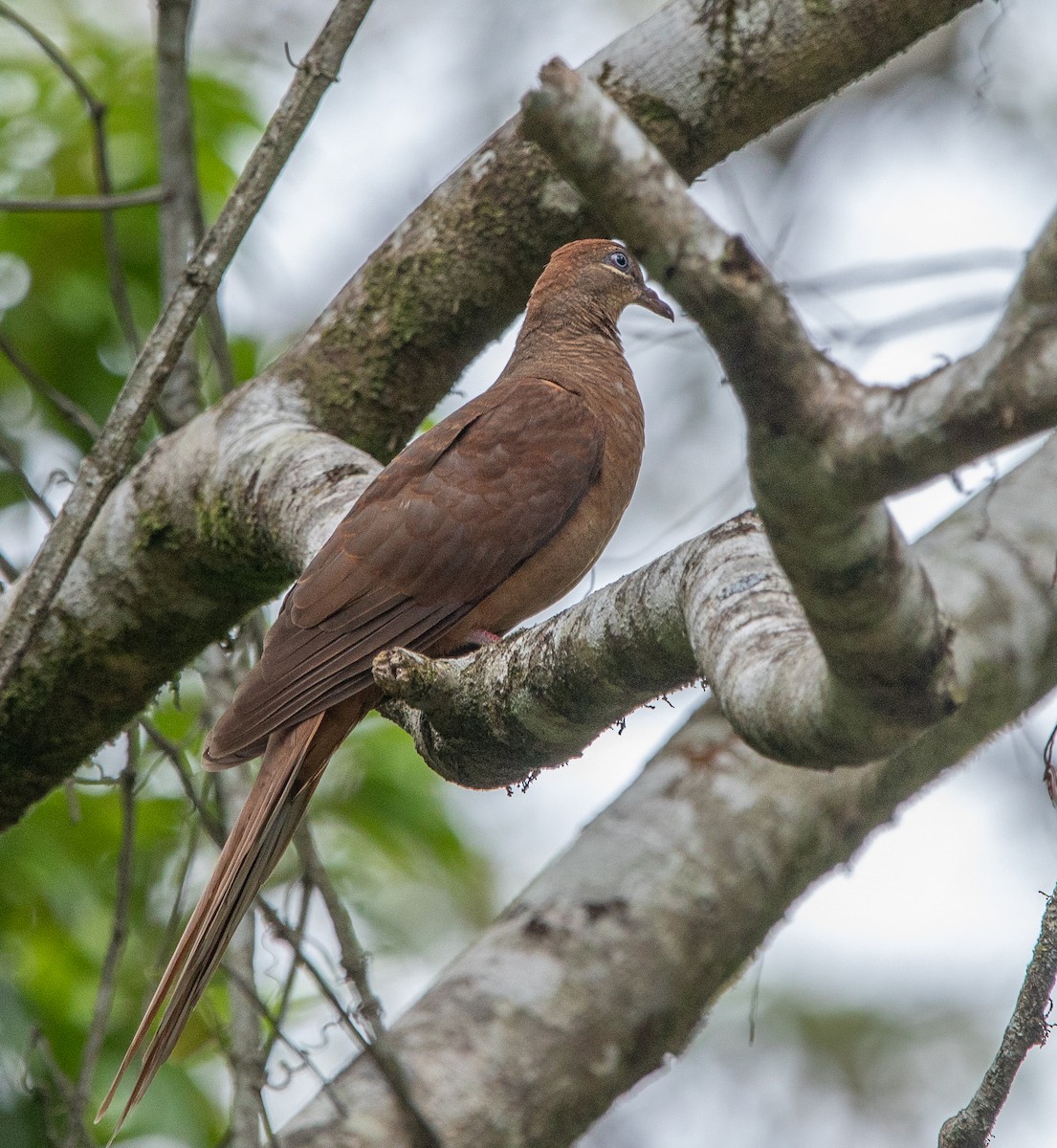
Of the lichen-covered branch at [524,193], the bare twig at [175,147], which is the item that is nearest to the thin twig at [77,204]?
the bare twig at [175,147]

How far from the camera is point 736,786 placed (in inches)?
139

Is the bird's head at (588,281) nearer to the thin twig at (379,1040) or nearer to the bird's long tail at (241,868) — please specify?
the bird's long tail at (241,868)

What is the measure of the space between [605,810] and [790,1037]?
466 centimetres

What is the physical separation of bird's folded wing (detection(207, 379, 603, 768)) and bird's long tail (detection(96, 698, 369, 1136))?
0.32 feet

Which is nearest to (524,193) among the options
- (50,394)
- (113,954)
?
(50,394)

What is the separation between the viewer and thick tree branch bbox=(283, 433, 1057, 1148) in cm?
280

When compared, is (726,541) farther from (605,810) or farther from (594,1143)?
(594,1143)

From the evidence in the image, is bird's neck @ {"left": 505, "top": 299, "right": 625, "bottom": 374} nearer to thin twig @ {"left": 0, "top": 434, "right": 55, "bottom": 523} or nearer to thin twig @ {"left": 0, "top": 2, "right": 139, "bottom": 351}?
thin twig @ {"left": 0, "top": 2, "right": 139, "bottom": 351}

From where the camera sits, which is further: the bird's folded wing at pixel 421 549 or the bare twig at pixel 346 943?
the bird's folded wing at pixel 421 549

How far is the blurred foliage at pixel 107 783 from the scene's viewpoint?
3.85 meters

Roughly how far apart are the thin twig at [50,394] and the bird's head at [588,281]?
1511 mm

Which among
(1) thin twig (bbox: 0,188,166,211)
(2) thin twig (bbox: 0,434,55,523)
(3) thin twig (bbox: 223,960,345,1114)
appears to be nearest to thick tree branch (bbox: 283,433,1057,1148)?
(3) thin twig (bbox: 223,960,345,1114)

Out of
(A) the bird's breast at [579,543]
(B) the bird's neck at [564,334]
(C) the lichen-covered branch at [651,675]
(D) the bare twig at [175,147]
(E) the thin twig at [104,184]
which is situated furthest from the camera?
(B) the bird's neck at [564,334]

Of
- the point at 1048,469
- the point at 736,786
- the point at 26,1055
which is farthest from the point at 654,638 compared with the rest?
the point at 1048,469
